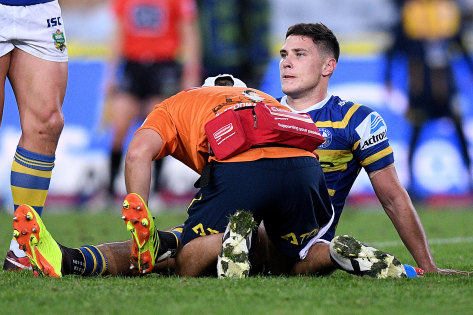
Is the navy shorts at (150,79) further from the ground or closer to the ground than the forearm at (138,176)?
closer to the ground

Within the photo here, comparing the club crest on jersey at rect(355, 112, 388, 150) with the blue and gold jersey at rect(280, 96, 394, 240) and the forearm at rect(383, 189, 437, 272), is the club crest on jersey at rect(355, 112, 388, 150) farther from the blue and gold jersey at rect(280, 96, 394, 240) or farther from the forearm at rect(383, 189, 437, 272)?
A: the forearm at rect(383, 189, 437, 272)

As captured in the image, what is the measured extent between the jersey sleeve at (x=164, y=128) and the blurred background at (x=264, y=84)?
8074 millimetres

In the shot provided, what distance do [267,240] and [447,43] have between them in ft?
31.3

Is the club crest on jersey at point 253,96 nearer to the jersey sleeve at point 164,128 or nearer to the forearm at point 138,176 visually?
the jersey sleeve at point 164,128

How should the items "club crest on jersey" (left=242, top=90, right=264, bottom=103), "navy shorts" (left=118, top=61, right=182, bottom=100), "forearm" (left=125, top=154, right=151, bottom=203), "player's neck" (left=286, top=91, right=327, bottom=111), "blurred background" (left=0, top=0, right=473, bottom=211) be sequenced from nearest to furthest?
"forearm" (left=125, top=154, right=151, bottom=203) < "club crest on jersey" (left=242, top=90, right=264, bottom=103) < "player's neck" (left=286, top=91, right=327, bottom=111) < "blurred background" (left=0, top=0, right=473, bottom=211) < "navy shorts" (left=118, top=61, right=182, bottom=100)

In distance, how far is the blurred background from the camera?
12.4m

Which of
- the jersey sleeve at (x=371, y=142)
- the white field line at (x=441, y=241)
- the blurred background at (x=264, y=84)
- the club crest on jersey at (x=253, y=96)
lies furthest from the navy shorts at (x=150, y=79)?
the club crest on jersey at (x=253, y=96)

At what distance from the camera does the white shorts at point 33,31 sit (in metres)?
4.89

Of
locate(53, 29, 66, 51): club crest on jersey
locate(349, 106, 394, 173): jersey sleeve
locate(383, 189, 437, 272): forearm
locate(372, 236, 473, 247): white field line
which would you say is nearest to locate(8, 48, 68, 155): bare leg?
locate(53, 29, 66, 51): club crest on jersey

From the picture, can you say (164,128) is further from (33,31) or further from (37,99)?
(33,31)

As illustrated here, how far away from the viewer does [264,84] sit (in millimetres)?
12930

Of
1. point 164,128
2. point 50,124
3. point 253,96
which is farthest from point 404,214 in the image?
point 50,124

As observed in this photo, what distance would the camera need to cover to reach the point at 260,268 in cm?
449

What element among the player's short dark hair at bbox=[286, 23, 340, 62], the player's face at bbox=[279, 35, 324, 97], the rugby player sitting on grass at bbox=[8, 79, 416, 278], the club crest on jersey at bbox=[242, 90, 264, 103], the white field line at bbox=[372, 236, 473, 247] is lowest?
the white field line at bbox=[372, 236, 473, 247]
